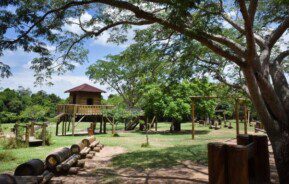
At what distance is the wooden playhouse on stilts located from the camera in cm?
2870

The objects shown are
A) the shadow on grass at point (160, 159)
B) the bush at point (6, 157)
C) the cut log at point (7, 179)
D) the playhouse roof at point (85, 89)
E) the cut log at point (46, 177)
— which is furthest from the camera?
the playhouse roof at point (85, 89)

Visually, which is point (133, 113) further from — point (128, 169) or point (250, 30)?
point (250, 30)

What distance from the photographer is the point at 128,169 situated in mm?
10531

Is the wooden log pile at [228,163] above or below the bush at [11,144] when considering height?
above

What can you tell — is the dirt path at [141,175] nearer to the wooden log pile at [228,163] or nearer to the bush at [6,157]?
the wooden log pile at [228,163]

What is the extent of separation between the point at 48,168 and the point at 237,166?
684 centimetres

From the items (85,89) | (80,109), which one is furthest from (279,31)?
(85,89)

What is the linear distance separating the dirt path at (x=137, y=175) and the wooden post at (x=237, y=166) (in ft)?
12.4

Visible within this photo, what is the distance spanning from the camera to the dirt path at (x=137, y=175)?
8742mm

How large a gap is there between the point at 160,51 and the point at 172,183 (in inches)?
218

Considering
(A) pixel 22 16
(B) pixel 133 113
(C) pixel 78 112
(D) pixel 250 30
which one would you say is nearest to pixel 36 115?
(C) pixel 78 112

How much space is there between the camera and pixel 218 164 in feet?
16.4

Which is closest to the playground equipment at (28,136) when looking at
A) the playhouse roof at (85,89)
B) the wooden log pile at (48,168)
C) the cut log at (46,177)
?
the wooden log pile at (48,168)

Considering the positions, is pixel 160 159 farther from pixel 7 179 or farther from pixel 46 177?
pixel 7 179
